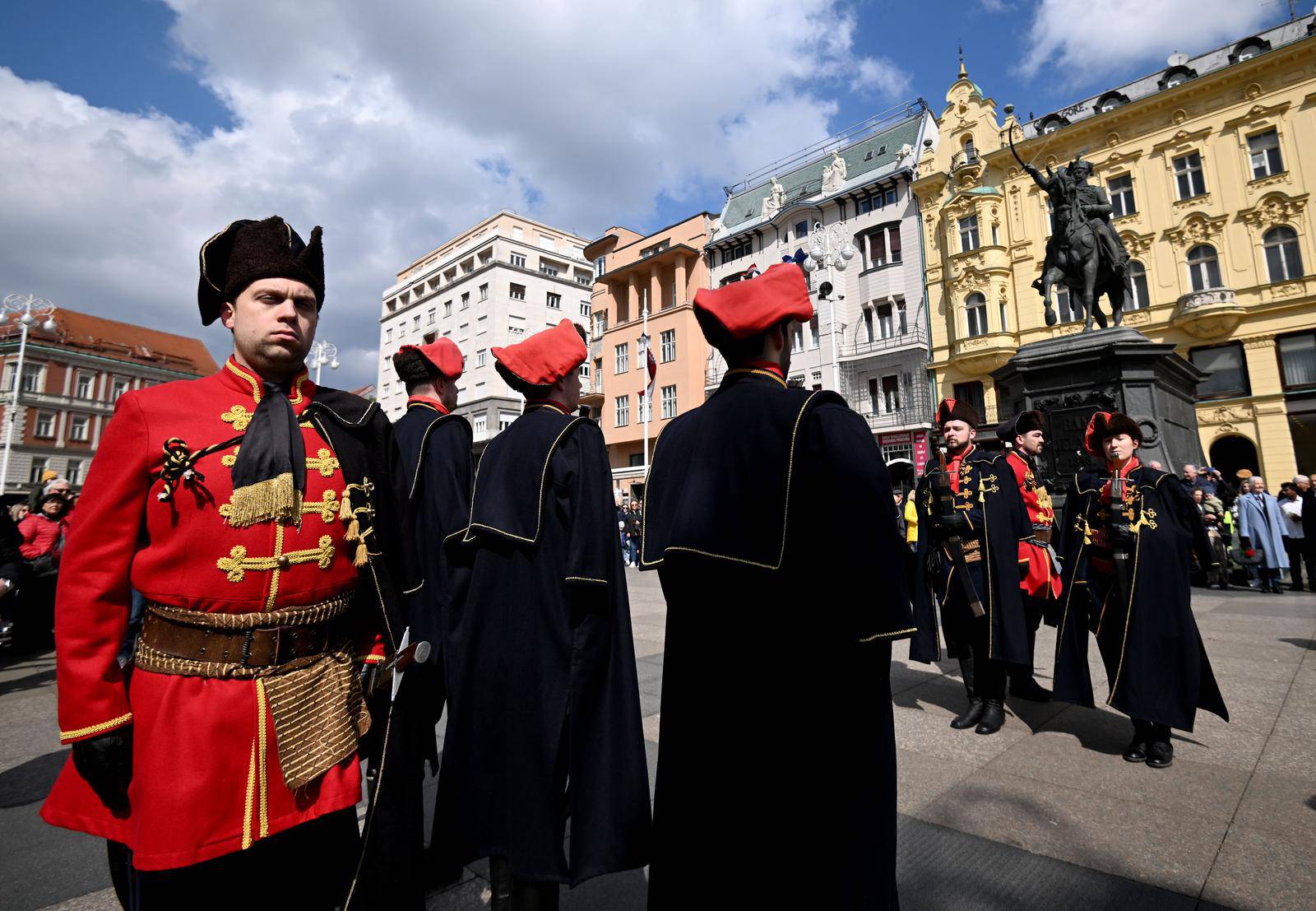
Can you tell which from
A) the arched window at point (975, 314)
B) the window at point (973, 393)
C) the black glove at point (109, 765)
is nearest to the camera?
the black glove at point (109, 765)

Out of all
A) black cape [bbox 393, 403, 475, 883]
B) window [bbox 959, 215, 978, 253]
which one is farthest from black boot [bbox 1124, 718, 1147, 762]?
window [bbox 959, 215, 978, 253]

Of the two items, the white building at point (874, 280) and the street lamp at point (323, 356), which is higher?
the white building at point (874, 280)

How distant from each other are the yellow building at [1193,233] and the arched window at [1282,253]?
5 cm

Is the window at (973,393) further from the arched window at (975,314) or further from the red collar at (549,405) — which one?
the red collar at (549,405)

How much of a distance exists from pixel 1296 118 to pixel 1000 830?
34.7 metres

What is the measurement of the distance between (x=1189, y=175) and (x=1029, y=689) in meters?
31.8

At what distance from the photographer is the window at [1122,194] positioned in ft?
91.9

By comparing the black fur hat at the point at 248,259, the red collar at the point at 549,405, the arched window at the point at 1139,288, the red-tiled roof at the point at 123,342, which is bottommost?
the red collar at the point at 549,405

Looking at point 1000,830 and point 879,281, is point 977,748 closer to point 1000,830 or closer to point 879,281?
point 1000,830

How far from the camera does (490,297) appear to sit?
5269cm

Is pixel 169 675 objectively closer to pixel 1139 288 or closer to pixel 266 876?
pixel 266 876

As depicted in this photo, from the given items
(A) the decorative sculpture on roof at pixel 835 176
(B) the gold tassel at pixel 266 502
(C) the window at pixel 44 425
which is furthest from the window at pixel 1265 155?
(C) the window at pixel 44 425

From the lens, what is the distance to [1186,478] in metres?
10.6

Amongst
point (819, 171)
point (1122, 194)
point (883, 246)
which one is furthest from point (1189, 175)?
point (819, 171)
